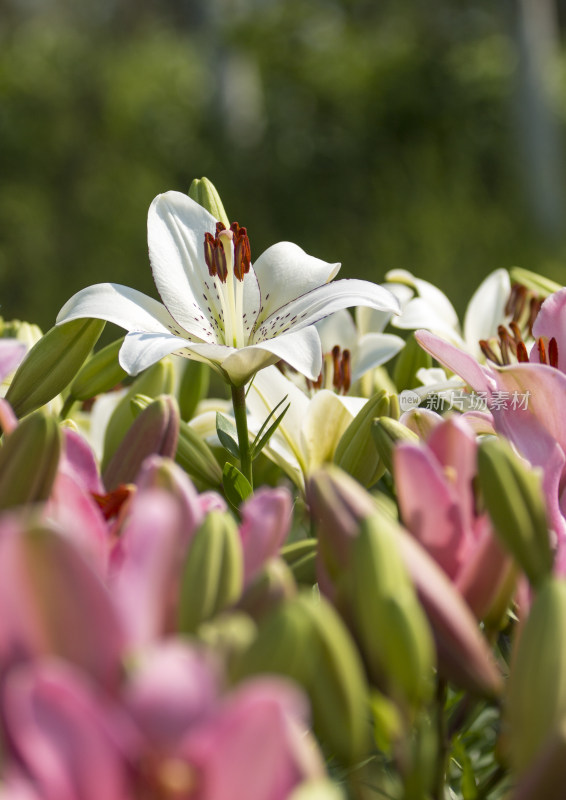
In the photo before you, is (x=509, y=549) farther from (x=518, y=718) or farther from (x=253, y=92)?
(x=253, y=92)

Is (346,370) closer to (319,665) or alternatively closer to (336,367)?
(336,367)

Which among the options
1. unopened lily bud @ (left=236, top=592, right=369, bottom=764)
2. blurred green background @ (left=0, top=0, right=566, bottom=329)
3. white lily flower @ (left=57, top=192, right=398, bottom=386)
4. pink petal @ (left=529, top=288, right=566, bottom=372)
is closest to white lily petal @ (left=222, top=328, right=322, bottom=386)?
white lily flower @ (left=57, top=192, right=398, bottom=386)

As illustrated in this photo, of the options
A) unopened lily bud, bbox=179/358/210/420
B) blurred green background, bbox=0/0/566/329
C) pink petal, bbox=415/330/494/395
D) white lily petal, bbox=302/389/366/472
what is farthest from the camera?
blurred green background, bbox=0/0/566/329

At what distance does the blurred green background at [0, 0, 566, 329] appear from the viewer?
5973 millimetres

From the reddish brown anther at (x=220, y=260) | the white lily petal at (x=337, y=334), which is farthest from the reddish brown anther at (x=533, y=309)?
the reddish brown anther at (x=220, y=260)

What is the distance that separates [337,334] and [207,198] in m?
0.18

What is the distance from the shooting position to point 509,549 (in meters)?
0.32

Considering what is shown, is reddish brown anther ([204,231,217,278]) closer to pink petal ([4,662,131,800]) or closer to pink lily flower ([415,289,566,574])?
pink lily flower ([415,289,566,574])

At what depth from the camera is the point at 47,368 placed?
50 cm

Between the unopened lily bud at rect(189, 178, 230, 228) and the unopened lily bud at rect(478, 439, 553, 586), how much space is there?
11.3 inches

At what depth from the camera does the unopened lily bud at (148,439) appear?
1.29ft

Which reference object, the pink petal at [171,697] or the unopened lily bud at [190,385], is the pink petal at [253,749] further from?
the unopened lily bud at [190,385]

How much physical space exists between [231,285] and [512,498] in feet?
0.97

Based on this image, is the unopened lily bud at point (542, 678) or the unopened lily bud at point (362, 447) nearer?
the unopened lily bud at point (542, 678)
